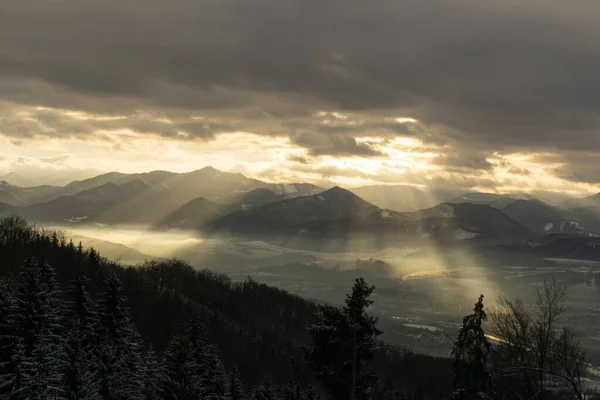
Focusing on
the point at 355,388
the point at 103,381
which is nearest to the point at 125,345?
the point at 103,381

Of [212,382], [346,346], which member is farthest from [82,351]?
[346,346]

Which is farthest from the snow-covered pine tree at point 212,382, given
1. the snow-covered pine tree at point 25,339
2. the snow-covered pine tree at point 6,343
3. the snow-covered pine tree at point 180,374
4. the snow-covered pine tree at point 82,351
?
the snow-covered pine tree at point 6,343

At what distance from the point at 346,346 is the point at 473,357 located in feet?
34.4

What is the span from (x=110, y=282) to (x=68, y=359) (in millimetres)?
8650

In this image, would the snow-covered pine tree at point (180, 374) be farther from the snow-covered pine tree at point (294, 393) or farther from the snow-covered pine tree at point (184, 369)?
the snow-covered pine tree at point (294, 393)

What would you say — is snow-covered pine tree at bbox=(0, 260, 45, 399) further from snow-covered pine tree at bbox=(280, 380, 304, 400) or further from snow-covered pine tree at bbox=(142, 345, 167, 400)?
snow-covered pine tree at bbox=(280, 380, 304, 400)

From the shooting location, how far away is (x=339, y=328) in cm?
3191

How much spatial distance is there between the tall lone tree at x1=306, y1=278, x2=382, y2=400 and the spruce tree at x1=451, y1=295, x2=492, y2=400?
7.36 m

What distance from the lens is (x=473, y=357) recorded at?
37.5 metres

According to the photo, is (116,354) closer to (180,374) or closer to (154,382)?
(154,382)

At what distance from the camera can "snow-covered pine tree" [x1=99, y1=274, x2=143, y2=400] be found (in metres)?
43.4

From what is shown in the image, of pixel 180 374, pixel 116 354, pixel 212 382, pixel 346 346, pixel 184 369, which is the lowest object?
pixel 212 382

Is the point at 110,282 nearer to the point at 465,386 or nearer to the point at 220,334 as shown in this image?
the point at 465,386

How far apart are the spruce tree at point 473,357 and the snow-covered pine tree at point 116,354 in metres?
23.4
